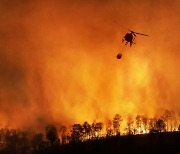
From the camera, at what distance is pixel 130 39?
137m
